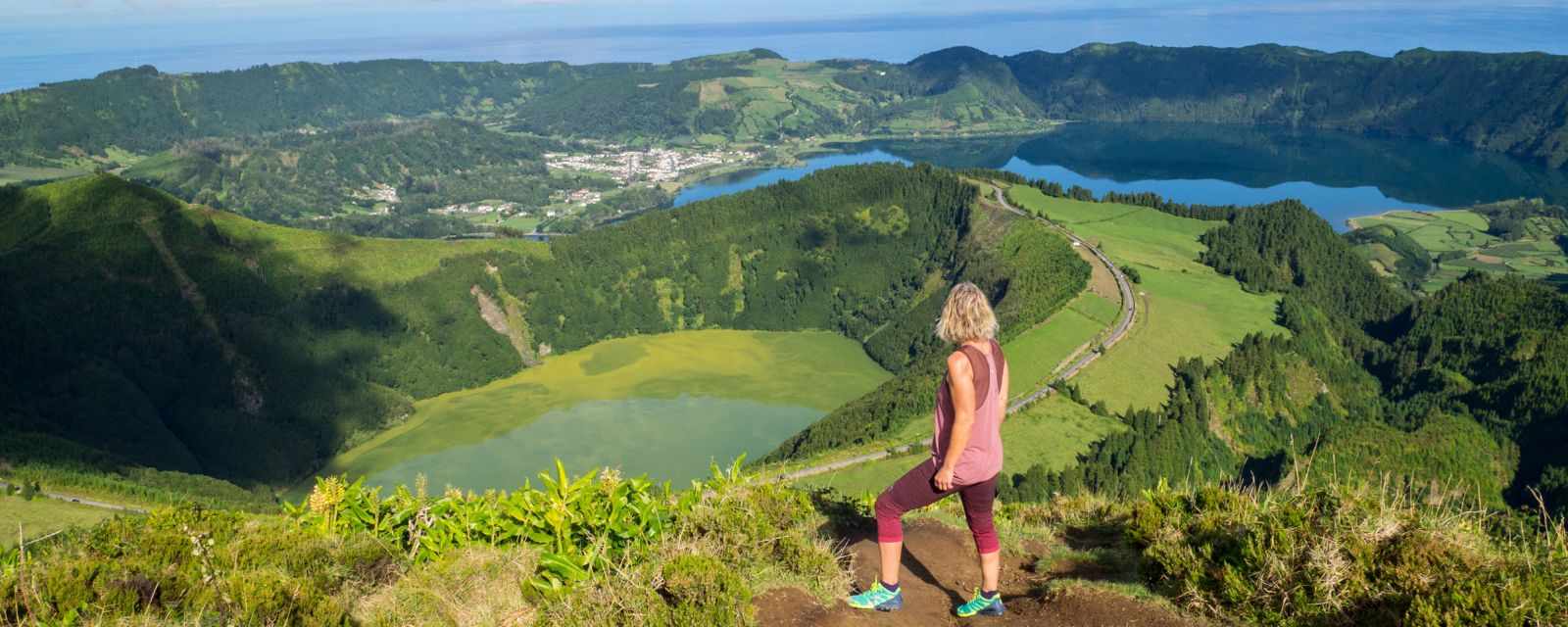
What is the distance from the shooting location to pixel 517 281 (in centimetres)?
11762

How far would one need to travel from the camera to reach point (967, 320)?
30.3 feet

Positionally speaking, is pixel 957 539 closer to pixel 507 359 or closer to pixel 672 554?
pixel 672 554

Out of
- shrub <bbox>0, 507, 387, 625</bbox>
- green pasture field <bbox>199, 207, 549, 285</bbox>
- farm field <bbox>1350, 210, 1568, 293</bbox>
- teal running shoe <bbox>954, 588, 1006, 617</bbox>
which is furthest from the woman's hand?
farm field <bbox>1350, 210, 1568, 293</bbox>

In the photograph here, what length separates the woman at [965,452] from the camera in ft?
30.0

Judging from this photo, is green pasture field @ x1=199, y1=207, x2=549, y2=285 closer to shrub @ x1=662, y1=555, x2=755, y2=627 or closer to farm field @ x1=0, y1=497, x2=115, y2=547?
farm field @ x1=0, y1=497, x2=115, y2=547

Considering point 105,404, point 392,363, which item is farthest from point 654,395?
point 105,404

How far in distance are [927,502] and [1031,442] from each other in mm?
56017

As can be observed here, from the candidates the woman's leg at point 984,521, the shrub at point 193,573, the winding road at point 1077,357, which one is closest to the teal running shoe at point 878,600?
the woman's leg at point 984,521

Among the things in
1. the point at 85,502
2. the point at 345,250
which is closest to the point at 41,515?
the point at 85,502

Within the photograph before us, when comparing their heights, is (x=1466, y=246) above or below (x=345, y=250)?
below

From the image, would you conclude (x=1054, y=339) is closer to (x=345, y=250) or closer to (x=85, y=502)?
(x=85, y=502)

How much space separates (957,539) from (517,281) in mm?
112159

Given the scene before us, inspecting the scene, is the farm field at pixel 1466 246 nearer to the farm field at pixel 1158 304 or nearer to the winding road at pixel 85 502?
the farm field at pixel 1158 304

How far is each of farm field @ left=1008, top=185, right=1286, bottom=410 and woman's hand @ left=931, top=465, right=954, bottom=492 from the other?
2512 inches
